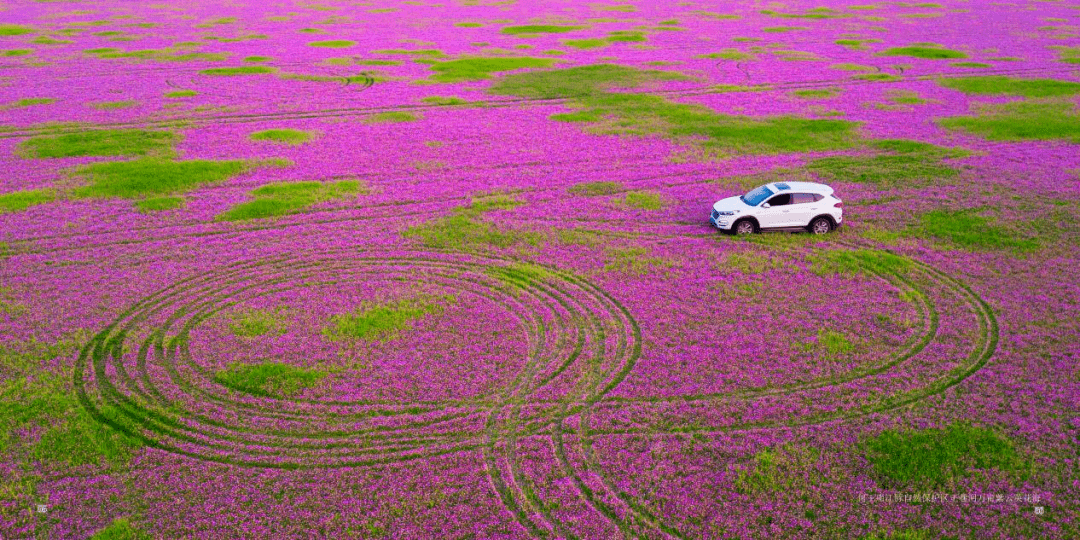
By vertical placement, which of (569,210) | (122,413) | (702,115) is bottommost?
(122,413)

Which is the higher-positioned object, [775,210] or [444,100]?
[444,100]

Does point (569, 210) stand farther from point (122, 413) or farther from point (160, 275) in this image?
point (122, 413)

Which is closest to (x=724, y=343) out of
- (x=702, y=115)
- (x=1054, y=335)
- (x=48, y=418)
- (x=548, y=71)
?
(x=1054, y=335)

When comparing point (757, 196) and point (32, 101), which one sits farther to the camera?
point (32, 101)

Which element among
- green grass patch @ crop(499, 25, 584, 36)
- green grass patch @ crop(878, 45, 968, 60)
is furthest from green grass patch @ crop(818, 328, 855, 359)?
green grass patch @ crop(499, 25, 584, 36)

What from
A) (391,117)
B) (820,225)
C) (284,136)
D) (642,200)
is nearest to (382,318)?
(642,200)

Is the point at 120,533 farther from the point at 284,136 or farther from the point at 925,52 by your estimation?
the point at 925,52

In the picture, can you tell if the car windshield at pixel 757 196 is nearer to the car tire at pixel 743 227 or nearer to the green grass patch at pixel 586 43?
the car tire at pixel 743 227
